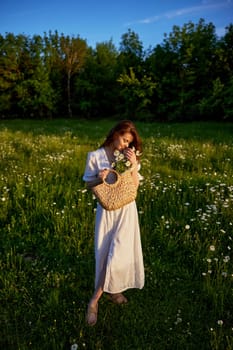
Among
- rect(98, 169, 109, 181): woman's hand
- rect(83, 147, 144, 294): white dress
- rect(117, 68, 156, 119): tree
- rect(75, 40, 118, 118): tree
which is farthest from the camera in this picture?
rect(75, 40, 118, 118): tree

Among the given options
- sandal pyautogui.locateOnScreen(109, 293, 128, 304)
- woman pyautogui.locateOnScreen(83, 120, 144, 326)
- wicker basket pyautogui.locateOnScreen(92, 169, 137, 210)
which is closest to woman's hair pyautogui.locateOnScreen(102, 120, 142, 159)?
woman pyautogui.locateOnScreen(83, 120, 144, 326)

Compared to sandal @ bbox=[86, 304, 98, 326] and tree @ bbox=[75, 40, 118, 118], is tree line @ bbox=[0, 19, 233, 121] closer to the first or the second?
tree @ bbox=[75, 40, 118, 118]

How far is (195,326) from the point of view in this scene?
314 centimetres

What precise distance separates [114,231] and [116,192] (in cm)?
45

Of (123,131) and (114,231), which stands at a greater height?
(123,131)

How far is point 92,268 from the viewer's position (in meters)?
4.12

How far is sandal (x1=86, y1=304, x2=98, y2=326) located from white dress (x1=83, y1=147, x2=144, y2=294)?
9.9 inches

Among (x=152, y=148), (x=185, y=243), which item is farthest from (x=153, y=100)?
(x=185, y=243)

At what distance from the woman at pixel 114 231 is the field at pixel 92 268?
0.38 meters

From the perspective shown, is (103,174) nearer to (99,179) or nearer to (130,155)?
(99,179)

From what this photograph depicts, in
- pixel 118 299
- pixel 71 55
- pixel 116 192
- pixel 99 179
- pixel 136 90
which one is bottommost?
pixel 118 299

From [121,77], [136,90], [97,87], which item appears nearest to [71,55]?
[97,87]

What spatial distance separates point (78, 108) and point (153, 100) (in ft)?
40.4

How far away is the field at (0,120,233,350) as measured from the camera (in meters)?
3.04
